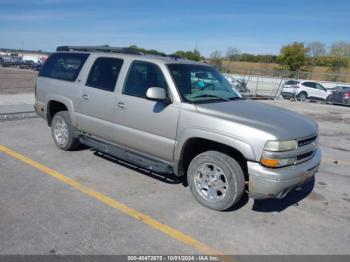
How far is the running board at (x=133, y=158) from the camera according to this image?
4762 mm

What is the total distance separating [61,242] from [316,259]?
8.50 ft

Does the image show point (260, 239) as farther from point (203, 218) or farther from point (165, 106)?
point (165, 106)

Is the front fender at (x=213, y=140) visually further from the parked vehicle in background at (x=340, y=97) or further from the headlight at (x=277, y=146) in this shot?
the parked vehicle in background at (x=340, y=97)

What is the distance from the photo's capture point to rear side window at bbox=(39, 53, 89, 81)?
6.04 meters

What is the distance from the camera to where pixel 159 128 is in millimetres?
4695

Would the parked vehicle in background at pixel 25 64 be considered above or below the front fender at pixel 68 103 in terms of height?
above

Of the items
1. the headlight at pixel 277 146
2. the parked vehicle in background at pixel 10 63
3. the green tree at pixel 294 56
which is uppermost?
the green tree at pixel 294 56

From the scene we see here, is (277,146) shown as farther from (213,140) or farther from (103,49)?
(103,49)

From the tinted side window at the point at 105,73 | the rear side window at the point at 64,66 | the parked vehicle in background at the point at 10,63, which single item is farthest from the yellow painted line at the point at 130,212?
the parked vehicle in background at the point at 10,63

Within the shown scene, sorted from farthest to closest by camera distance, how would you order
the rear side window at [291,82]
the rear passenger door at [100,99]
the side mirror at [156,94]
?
1. the rear side window at [291,82]
2. the rear passenger door at [100,99]
3. the side mirror at [156,94]

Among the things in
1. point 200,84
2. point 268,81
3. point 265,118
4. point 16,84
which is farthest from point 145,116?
point 268,81

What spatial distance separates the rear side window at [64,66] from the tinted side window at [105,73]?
1.32 ft

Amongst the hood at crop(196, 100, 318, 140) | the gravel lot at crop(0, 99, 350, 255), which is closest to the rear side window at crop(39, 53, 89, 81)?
the gravel lot at crop(0, 99, 350, 255)

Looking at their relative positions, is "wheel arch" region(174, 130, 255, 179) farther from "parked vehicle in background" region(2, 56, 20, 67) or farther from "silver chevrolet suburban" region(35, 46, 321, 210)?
"parked vehicle in background" region(2, 56, 20, 67)
